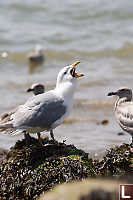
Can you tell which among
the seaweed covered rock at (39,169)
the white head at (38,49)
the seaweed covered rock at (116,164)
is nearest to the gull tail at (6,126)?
the seaweed covered rock at (39,169)

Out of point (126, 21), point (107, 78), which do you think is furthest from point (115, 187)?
point (126, 21)

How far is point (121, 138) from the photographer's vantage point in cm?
975

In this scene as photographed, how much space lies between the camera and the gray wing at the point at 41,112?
718cm

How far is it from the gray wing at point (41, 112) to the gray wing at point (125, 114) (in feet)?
3.70

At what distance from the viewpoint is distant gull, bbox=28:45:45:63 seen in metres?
17.9

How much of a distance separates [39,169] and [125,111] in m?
1.96

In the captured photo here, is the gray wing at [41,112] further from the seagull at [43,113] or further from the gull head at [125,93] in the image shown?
the gull head at [125,93]

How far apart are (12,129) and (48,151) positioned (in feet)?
1.92

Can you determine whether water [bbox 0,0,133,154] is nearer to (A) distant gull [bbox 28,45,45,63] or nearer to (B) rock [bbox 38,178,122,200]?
(A) distant gull [bbox 28,45,45,63]

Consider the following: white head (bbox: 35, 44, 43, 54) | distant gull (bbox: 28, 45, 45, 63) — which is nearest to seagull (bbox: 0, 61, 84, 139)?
distant gull (bbox: 28, 45, 45, 63)

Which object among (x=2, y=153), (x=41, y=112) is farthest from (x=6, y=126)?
(x=2, y=153)

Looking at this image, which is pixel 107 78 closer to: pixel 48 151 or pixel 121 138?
pixel 121 138

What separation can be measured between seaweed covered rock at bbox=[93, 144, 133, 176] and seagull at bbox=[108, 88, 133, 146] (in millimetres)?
1061

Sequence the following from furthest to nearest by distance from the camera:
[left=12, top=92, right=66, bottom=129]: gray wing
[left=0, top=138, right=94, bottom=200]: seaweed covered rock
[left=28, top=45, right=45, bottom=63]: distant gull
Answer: [left=28, top=45, right=45, bottom=63]: distant gull
[left=12, top=92, right=66, bottom=129]: gray wing
[left=0, top=138, right=94, bottom=200]: seaweed covered rock
